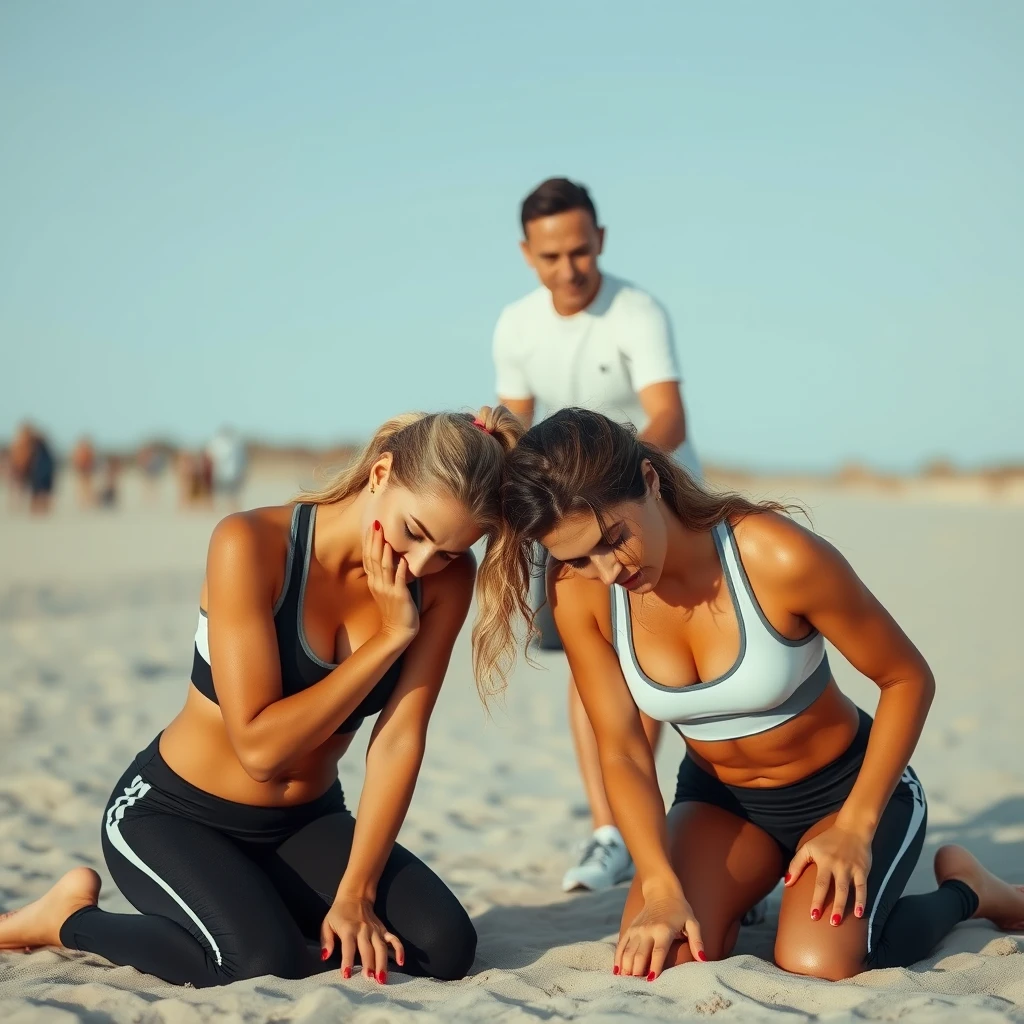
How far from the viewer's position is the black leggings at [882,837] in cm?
305

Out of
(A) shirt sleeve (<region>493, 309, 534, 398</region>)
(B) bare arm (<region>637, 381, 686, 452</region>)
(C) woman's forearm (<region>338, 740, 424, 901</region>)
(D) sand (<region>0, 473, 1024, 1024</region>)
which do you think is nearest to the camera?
(D) sand (<region>0, 473, 1024, 1024</region>)

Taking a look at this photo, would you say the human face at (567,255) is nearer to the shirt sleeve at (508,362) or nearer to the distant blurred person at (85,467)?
the shirt sleeve at (508,362)

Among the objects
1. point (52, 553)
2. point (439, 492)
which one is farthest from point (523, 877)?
point (52, 553)

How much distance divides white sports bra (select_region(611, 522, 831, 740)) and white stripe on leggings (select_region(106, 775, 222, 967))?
131 centimetres

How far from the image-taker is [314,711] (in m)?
2.99

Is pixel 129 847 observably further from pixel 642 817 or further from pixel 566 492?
pixel 566 492

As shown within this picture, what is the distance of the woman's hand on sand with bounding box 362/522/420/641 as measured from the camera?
9.87 ft

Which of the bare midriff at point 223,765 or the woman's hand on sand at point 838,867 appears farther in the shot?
the bare midriff at point 223,765

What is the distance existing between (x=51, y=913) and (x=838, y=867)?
2.15 m

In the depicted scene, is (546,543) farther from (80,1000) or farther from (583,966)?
(80,1000)

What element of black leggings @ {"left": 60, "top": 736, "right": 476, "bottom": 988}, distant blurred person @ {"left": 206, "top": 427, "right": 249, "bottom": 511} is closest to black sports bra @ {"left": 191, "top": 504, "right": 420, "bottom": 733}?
black leggings @ {"left": 60, "top": 736, "right": 476, "bottom": 988}

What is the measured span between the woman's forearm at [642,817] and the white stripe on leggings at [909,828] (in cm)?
51

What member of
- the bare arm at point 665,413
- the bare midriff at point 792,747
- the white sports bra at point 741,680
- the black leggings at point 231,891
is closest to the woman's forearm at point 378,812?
the black leggings at point 231,891

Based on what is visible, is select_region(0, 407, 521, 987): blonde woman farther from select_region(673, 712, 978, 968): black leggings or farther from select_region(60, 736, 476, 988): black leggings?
select_region(673, 712, 978, 968): black leggings
